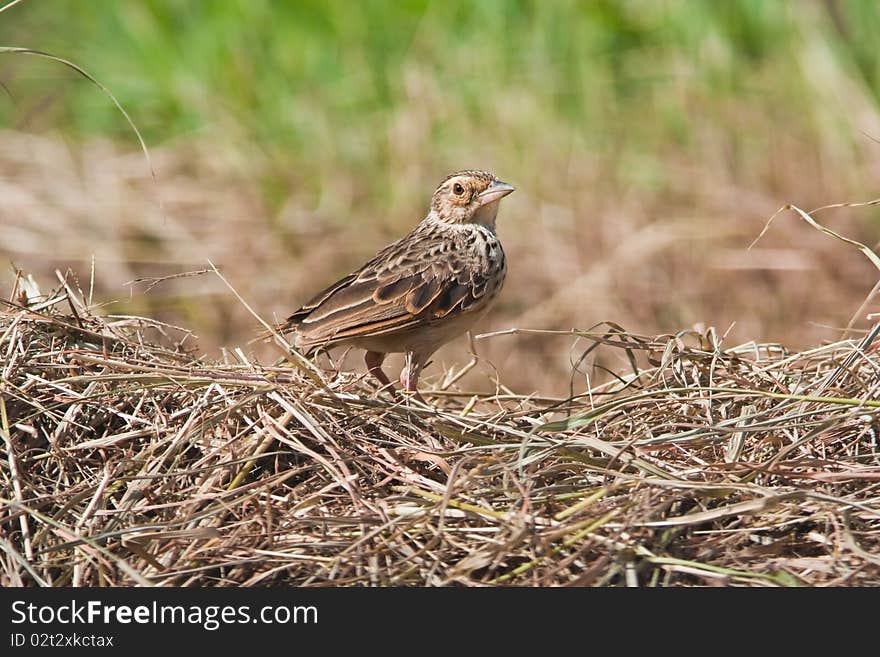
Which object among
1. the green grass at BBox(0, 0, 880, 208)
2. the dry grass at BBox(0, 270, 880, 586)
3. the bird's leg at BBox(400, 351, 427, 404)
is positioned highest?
the green grass at BBox(0, 0, 880, 208)

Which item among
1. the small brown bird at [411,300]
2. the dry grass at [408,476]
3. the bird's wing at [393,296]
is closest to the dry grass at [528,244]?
the small brown bird at [411,300]

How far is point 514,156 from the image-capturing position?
9016 millimetres

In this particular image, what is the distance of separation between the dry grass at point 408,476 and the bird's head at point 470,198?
1.80 m

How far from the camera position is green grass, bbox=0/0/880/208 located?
8.97 m

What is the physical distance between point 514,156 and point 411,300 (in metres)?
4.05

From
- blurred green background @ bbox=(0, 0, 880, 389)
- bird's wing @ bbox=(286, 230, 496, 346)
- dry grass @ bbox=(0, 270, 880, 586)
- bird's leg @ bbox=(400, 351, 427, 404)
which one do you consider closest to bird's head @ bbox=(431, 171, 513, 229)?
bird's wing @ bbox=(286, 230, 496, 346)

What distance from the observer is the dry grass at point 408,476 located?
10.6ft

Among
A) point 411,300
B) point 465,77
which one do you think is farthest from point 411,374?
point 465,77

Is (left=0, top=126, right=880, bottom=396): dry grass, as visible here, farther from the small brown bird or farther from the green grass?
the small brown bird

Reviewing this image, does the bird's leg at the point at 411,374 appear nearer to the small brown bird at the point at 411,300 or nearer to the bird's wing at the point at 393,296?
the small brown bird at the point at 411,300

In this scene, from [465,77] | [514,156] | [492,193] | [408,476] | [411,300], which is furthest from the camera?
[465,77]

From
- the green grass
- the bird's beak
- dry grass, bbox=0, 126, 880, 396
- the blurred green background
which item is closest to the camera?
the bird's beak

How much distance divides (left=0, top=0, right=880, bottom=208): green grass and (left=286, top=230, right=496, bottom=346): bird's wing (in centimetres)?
372

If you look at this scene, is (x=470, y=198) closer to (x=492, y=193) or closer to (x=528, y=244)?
(x=492, y=193)
